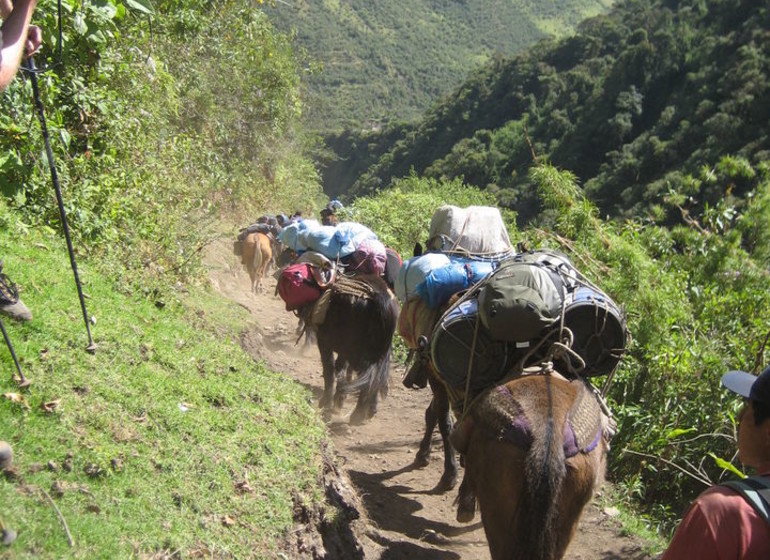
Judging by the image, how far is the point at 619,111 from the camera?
122 ft

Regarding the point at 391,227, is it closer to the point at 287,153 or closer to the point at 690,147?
the point at 287,153

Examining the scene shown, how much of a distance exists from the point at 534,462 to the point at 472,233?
298 centimetres

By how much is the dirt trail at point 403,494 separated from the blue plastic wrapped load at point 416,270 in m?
1.62

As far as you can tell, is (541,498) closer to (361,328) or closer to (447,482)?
(447,482)

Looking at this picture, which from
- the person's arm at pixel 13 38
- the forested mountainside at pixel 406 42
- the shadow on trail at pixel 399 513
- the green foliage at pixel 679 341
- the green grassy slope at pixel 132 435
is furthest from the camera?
the forested mountainside at pixel 406 42

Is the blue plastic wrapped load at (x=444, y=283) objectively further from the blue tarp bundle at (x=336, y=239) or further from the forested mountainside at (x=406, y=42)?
the forested mountainside at (x=406, y=42)

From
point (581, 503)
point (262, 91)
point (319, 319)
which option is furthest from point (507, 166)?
point (581, 503)

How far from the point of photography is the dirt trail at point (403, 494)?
4.64 metres

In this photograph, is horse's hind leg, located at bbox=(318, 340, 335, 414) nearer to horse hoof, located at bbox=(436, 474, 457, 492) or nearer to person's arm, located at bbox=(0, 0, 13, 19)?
horse hoof, located at bbox=(436, 474, 457, 492)

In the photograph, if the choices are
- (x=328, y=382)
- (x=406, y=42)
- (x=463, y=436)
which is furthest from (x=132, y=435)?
(x=406, y=42)

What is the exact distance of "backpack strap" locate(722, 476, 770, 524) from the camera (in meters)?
1.60

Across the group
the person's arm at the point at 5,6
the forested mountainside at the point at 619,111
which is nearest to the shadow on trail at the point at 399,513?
the person's arm at the point at 5,6

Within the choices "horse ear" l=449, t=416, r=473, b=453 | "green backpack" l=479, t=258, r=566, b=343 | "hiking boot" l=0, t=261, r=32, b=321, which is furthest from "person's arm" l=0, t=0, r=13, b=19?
"horse ear" l=449, t=416, r=473, b=453

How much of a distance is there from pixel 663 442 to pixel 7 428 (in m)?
5.07
